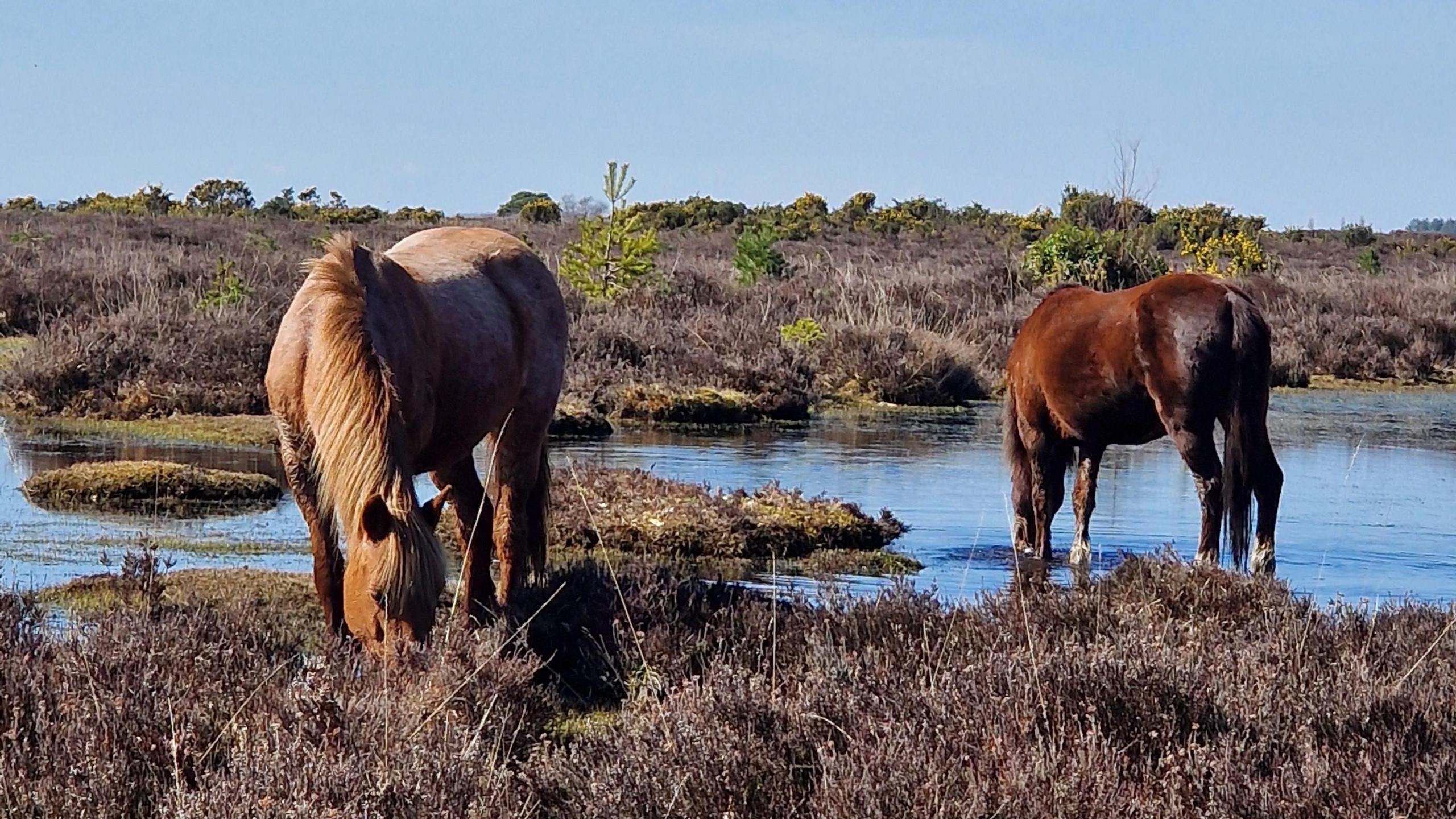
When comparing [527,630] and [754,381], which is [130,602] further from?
[754,381]

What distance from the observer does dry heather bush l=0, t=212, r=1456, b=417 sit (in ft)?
51.4

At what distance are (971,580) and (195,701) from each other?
5.39 metres

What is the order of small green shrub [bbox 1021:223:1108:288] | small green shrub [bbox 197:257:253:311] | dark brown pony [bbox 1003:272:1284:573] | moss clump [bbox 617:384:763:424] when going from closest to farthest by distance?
dark brown pony [bbox 1003:272:1284:573] → moss clump [bbox 617:384:763:424] → small green shrub [bbox 197:257:253:311] → small green shrub [bbox 1021:223:1108:288]

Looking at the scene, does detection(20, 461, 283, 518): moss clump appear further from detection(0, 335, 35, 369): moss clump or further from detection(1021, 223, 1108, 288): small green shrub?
detection(1021, 223, 1108, 288): small green shrub

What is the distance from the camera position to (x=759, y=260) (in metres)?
31.1

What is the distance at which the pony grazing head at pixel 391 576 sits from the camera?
520 centimetres

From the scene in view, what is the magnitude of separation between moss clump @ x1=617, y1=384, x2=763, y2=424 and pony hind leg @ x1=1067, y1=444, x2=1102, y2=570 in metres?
6.96

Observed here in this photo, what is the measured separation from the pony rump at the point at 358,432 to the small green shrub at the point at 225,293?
40.0 ft

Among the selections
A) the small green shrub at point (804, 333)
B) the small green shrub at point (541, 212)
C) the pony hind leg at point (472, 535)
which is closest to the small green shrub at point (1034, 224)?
the small green shrub at point (541, 212)

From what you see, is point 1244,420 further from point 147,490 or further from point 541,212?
point 541,212

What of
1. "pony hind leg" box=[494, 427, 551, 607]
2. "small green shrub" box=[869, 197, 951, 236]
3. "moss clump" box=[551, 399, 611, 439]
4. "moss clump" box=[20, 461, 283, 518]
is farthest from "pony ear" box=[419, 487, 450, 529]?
"small green shrub" box=[869, 197, 951, 236]

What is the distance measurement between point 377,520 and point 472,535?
214 cm

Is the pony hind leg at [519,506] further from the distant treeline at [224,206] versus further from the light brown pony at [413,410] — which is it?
the distant treeline at [224,206]

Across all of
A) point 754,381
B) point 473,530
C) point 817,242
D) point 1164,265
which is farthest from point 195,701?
point 817,242
